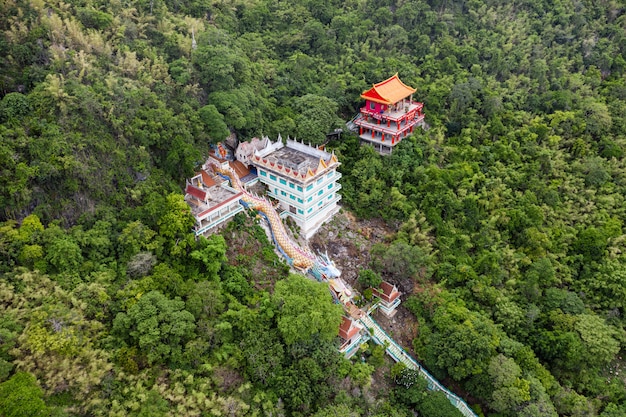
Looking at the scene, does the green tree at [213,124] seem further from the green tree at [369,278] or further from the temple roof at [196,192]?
the green tree at [369,278]

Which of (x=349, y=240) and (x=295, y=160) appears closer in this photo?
(x=295, y=160)

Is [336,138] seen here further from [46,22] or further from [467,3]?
[467,3]

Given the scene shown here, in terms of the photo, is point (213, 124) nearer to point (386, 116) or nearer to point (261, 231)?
point (261, 231)

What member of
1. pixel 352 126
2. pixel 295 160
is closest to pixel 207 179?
pixel 295 160

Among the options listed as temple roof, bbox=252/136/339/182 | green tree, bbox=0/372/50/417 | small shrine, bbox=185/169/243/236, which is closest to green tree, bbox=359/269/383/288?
temple roof, bbox=252/136/339/182

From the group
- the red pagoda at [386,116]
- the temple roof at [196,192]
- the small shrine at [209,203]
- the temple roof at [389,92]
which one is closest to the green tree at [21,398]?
the small shrine at [209,203]
